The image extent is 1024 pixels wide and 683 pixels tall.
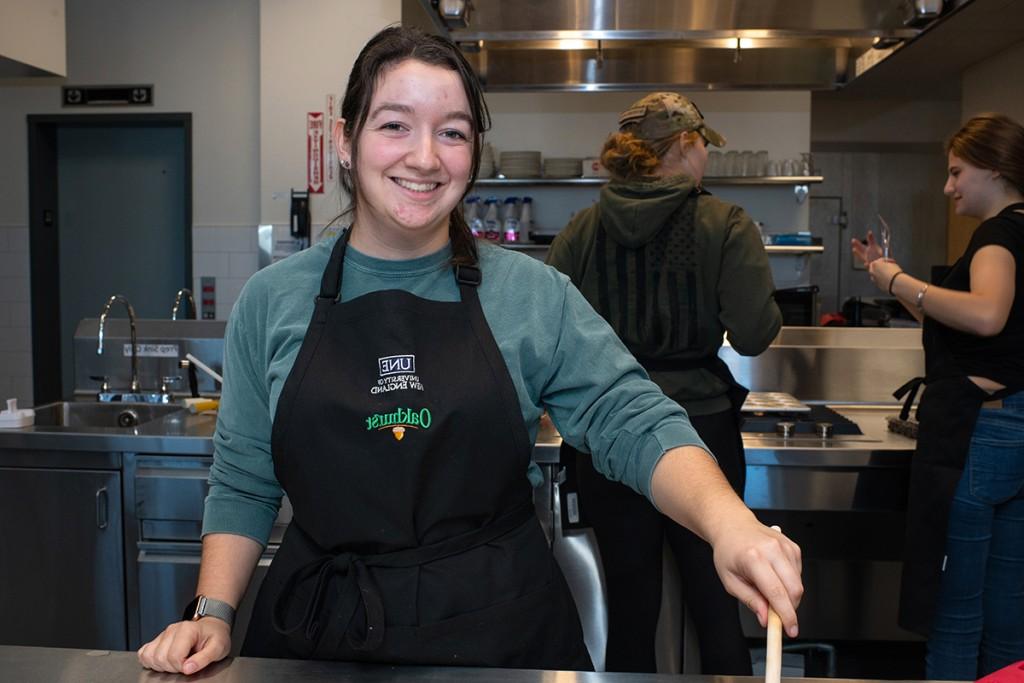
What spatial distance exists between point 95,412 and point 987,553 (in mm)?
2837

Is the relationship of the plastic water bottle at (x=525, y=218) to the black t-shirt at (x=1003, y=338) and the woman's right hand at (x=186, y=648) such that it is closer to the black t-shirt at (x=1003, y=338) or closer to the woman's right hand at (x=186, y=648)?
the black t-shirt at (x=1003, y=338)

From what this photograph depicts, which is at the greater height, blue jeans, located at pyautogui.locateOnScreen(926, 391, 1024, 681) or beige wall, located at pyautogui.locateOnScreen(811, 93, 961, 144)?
beige wall, located at pyautogui.locateOnScreen(811, 93, 961, 144)

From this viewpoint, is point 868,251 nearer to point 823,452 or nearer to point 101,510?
point 823,452

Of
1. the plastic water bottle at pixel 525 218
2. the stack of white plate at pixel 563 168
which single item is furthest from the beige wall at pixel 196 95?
the stack of white plate at pixel 563 168

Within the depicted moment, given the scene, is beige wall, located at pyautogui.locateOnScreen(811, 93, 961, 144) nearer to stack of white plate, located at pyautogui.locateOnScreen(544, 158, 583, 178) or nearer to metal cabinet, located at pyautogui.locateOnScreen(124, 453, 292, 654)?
stack of white plate, located at pyautogui.locateOnScreen(544, 158, 583, 178)

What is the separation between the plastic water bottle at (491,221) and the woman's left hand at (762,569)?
5.17 meters

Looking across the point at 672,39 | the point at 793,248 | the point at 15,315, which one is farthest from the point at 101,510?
the point at 793,248

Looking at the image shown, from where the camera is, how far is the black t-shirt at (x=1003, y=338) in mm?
2529

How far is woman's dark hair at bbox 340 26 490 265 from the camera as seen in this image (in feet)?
4.32

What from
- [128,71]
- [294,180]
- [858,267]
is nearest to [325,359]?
[294,180]

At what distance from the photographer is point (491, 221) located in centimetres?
625

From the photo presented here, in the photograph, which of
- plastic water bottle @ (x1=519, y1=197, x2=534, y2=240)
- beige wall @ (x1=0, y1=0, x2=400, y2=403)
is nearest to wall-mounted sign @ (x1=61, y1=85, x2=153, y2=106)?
beige wall @ (x1=0, y1=0, x2=400, y2=403)

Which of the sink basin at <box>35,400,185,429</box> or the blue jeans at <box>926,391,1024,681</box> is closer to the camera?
the blue jeans at <box>926,391,1024,681</box>

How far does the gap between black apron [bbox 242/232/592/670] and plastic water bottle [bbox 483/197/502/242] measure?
4.79 metres
